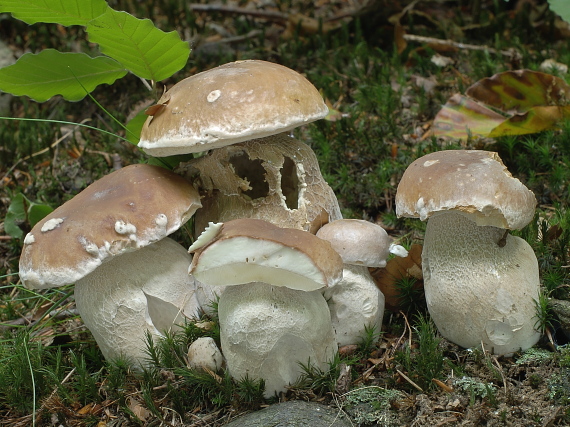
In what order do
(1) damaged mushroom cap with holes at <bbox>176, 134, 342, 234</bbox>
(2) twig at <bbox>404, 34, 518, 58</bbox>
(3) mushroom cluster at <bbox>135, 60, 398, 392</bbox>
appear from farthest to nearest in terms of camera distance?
(2) twig at <bbox>404, 34, 518, 58</bbox> < (1) damaged mushroom cap with holes at <bbox>176, 134, 342, 234</bbox> < (3) mushroom cluster at <bbox>135, 60, 398, 392</bbox>

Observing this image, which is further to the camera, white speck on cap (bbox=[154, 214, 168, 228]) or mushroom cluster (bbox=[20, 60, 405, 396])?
white speck on cap (bbox=[154, 214, 168, 228])

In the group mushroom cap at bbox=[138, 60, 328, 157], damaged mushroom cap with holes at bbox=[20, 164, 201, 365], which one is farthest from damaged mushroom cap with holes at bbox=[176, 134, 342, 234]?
mushroom cap at bbox=[138, 60, 328, 157]

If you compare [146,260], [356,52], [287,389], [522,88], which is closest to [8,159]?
[146,260]

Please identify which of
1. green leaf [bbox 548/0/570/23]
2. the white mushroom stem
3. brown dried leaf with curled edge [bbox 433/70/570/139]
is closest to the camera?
the white mushroom stem

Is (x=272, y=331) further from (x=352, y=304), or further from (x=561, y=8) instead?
(x=561, y=8)

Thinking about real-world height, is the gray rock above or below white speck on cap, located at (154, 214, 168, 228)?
below

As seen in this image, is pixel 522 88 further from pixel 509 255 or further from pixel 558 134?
pixel 509 255

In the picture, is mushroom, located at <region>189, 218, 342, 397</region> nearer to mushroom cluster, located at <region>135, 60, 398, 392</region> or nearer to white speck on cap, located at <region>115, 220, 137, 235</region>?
mushroom cluster, located at <region>135, 60, 398, 392</region>
